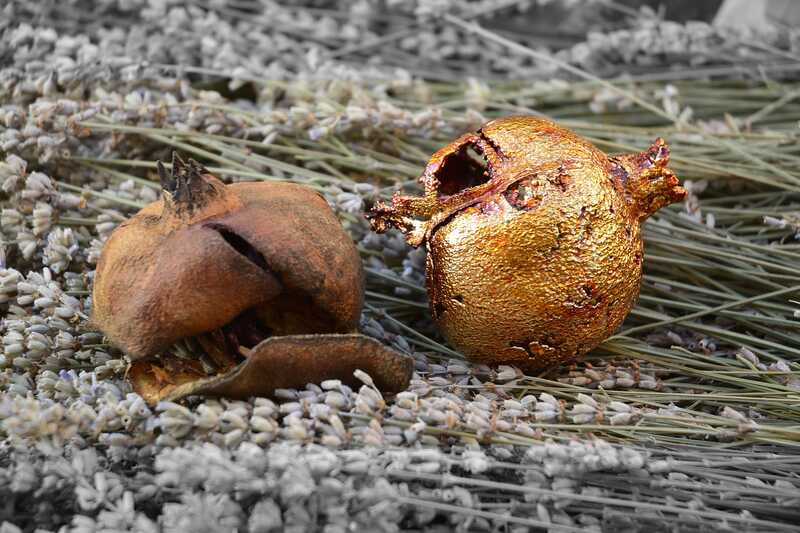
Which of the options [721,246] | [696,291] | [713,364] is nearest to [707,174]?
[721,246]

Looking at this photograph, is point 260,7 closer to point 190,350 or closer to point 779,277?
point 190,350

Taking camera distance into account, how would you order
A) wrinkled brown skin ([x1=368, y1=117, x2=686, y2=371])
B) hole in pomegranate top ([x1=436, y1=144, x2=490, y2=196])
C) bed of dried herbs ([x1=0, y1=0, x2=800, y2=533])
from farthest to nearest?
1. hole in pomegranate top ([x1=436, y1=144, x2=490, y2=196])
2. wrinkled brown skin ([x1=368, y1=117, x2=686, y2=371])
3. bed of dried herbs ([x1=0, y1=0, x2=800, y2=533])

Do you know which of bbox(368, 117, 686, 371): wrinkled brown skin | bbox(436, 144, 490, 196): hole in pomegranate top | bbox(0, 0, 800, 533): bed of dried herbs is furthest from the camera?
bbox(436, 144, 490, 196): hole in pomegranate top

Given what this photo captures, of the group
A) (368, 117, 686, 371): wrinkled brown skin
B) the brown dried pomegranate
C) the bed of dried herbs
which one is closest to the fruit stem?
(368, 117, 686, 371): wrinkled brown skin

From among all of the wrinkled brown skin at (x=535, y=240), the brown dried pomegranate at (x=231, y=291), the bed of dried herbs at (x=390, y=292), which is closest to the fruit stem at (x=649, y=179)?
the wrinkled brown skin at (x=535, y=240)

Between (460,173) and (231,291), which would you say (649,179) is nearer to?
(460,173)

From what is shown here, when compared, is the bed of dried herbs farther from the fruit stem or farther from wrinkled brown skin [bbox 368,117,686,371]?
the fruit stem

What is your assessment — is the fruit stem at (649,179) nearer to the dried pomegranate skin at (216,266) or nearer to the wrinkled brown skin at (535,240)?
the wrinkled brown skin at (535,240)

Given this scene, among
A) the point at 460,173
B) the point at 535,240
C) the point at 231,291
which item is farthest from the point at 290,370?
the point at 460,173
